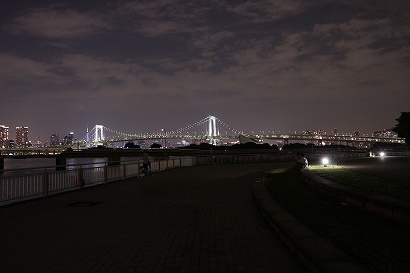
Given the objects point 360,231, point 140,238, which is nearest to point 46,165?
point 140,238

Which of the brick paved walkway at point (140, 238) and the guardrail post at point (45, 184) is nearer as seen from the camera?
the brick paved walkway at point (140, 238)

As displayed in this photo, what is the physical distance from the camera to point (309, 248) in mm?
4949

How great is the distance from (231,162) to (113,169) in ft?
78.3

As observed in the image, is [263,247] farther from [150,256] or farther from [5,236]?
[5,236]

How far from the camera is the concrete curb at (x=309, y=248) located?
4.21 metres

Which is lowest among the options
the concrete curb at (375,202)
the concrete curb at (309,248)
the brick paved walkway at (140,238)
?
the brick paved walkway at (140,238)

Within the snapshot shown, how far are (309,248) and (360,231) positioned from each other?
1.44m

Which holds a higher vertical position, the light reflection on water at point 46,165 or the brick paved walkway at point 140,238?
the light reflection on water at point 46,165

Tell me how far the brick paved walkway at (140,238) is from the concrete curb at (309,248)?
0.60 ft

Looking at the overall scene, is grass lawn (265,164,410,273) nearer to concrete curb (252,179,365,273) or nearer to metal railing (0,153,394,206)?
concrete curb (252,179,365,273)

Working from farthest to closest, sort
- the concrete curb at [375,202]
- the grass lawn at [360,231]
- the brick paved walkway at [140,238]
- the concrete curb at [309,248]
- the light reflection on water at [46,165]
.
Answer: the light reflection on water at [46,165]
the concrete curb at [375,202]
the brick paved walkway at [140,238]
the grass lawn at [360,231]
the concrete curb at [309,248]

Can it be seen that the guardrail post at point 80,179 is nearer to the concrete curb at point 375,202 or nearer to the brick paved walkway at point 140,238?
the brick paved walkway at point 140,238

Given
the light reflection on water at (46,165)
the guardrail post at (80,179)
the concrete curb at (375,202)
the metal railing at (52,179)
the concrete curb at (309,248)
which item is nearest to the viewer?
the concrete curb at (309,248)

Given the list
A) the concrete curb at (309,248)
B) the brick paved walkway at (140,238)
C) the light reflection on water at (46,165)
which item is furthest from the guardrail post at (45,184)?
the concrete curb at (309,248)
